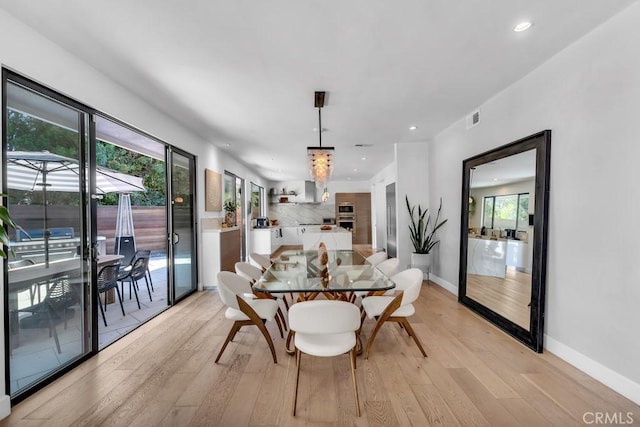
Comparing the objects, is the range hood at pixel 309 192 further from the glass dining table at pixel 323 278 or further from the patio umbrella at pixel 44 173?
the patio umbrella at pixel 44 173

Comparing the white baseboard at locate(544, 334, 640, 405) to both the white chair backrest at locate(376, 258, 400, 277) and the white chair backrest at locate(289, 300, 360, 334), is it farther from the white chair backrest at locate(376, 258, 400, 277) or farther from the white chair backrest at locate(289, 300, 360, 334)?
the white chair backrest at locate(289, 300, 360, 334)

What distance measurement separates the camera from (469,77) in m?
2.68

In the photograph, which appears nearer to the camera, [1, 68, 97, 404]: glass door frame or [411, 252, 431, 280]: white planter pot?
[1, 68, 97, 404]: glass door frame

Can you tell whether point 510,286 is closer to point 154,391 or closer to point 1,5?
point 154,391

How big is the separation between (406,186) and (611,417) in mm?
3837

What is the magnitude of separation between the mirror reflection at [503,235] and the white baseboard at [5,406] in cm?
412

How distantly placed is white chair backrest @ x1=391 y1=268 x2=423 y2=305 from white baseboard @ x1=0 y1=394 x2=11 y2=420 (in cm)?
282

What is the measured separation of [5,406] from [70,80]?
2382mm

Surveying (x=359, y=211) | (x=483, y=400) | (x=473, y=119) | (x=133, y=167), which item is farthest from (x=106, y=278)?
(x=359, y=211)

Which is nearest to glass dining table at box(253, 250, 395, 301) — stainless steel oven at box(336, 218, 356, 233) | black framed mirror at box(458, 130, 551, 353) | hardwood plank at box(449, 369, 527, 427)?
hardwood plank at box(449, 369, 527, 427)

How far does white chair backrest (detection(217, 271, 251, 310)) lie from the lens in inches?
90.5

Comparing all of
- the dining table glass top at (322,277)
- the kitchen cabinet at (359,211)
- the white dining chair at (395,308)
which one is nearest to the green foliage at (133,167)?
the dining table glass top at (322,277)

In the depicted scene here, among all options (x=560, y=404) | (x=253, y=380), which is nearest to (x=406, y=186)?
(x=560, y=404)

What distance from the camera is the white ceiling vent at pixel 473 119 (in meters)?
3.49
